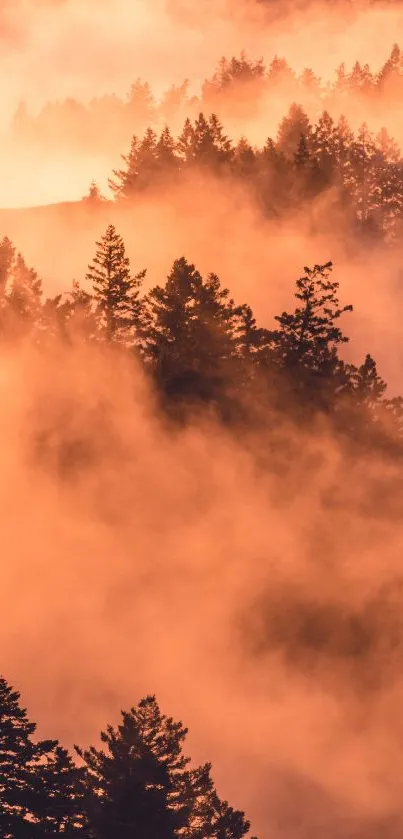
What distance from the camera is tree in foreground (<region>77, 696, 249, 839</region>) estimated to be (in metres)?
28.3

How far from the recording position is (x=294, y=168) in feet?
254

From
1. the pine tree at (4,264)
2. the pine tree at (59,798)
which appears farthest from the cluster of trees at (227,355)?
the pine tree at (59,798)

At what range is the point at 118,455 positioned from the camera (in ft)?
178

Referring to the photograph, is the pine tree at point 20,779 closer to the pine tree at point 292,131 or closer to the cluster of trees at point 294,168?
the cluster of trees at point 294,168

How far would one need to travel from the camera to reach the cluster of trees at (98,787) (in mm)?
27234

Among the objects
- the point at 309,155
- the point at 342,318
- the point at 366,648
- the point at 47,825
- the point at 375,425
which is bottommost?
the point at 47,825

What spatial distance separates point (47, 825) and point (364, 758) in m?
26.9

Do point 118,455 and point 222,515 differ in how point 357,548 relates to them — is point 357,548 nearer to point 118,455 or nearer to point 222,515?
point 222,515

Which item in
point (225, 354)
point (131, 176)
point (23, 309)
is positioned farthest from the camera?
point (131, 176)

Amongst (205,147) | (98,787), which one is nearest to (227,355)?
(98,787)

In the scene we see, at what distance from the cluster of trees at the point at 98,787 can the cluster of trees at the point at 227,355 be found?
816 inches

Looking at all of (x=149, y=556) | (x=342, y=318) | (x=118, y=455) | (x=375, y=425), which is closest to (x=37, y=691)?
(x=149, y=556)

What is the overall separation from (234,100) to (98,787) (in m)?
99.3

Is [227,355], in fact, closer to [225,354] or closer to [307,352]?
[225,354]
